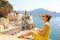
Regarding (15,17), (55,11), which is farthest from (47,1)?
(15,17)

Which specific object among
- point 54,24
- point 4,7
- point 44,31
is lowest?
point 54,24

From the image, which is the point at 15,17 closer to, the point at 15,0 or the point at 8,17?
the point at 8,17

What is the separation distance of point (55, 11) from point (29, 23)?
92cm

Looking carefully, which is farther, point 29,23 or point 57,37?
point 57,37

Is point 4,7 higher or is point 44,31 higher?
point 4,7

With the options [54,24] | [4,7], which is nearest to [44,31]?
[54,24]

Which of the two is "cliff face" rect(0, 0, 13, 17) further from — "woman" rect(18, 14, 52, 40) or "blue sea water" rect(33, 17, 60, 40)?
"woman" rect(18, 14, 52, 40)

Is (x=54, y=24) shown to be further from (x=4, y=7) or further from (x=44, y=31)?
(x=44, y=31)

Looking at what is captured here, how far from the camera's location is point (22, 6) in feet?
17.7

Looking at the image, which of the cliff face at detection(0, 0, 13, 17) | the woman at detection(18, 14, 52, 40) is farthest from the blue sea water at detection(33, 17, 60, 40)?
the woman at detection(18, 14, 52, 40)

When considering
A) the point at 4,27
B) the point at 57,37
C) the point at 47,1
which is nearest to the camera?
the point at 47,1

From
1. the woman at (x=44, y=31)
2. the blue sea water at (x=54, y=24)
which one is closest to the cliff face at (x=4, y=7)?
the blue sea water at (x=54, y=24)

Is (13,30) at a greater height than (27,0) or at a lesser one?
lesser

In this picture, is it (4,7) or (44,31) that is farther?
(4,7)
